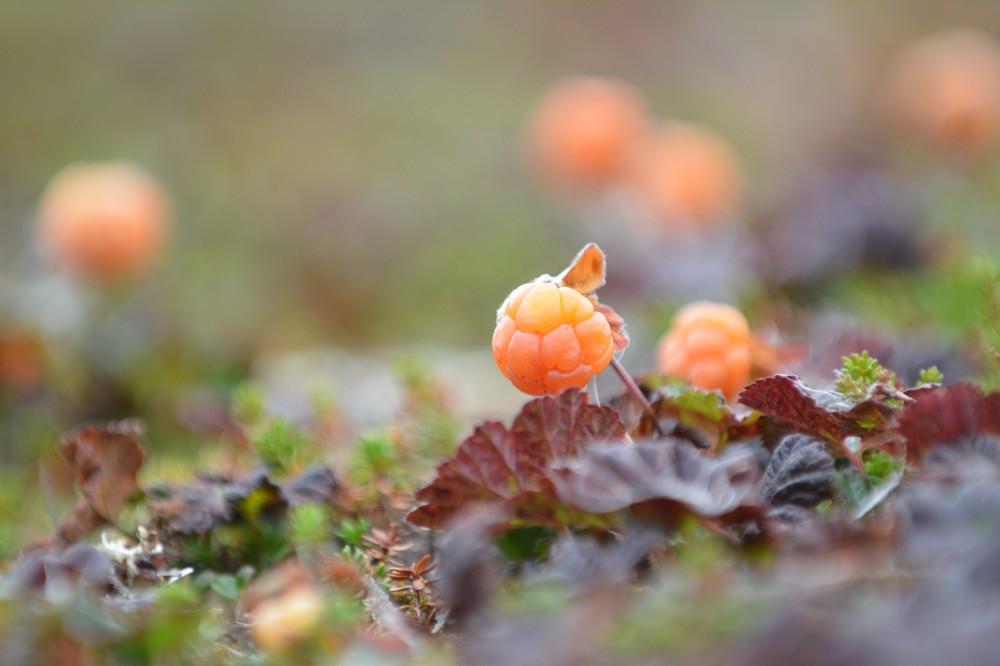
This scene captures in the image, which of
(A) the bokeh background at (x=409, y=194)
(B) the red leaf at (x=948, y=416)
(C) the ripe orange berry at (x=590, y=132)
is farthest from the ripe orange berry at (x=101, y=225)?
(B) the red leaf at (x=948, y=416)

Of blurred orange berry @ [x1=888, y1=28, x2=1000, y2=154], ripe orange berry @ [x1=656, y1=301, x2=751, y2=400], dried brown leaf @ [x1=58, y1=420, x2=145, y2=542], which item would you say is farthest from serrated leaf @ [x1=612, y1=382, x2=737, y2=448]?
blurred orange berry @ [x1=888, y1=28, x2=1000, y2=154]

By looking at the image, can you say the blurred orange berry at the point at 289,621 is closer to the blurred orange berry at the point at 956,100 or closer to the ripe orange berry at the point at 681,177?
the ripe orange berry at the point at 681,177

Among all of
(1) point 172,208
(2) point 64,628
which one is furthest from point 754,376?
(1) point 172,208

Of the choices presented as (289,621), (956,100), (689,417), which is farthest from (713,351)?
(956,100)

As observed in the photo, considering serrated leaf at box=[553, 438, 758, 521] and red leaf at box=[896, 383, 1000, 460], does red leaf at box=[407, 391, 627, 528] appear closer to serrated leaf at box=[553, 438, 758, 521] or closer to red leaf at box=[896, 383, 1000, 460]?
serrated leaf at box=[553, 438, 758, 521]

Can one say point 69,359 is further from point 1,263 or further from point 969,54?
point 969,54
